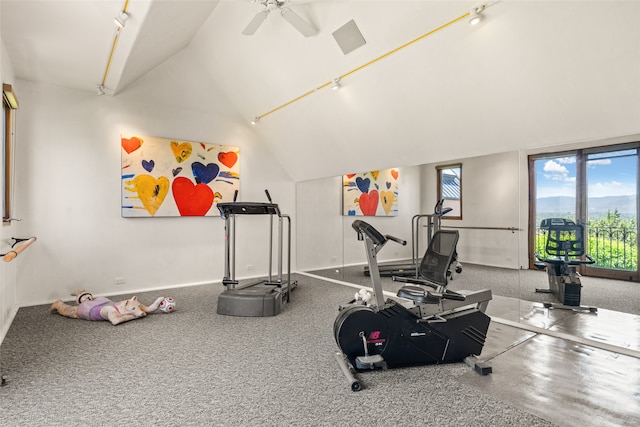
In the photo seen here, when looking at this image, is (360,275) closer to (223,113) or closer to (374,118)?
(374,118)

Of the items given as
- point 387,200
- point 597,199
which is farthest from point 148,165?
point 597,199

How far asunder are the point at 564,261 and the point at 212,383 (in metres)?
3.79

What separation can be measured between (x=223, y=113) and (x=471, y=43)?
14.7ft

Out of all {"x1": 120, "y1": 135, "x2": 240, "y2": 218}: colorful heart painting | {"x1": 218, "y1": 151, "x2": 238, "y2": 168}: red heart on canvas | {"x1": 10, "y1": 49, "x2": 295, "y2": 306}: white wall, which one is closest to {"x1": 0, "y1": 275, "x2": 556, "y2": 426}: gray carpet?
{"x1": 10, "y1": 49, "x2": 295, "y2": 306}: white wall

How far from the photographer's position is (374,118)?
470 cm

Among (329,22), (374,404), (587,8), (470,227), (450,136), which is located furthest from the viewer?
(470,227)

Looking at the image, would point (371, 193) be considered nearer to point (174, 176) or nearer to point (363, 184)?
point (363, 184)

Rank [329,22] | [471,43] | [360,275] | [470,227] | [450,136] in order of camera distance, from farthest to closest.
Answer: [360,275] → [470,227] → [450,136] → [329,22] → [471,43]

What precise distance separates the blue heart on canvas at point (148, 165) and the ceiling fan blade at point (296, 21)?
3.34m

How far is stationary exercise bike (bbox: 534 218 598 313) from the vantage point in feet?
12.2

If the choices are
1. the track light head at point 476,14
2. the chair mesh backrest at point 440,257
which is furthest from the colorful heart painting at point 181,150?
the track light head at point 476,14

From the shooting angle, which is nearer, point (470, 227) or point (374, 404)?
point (374, 404)

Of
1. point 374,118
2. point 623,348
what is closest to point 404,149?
point 374,118

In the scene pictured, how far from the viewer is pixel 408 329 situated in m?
2.68
